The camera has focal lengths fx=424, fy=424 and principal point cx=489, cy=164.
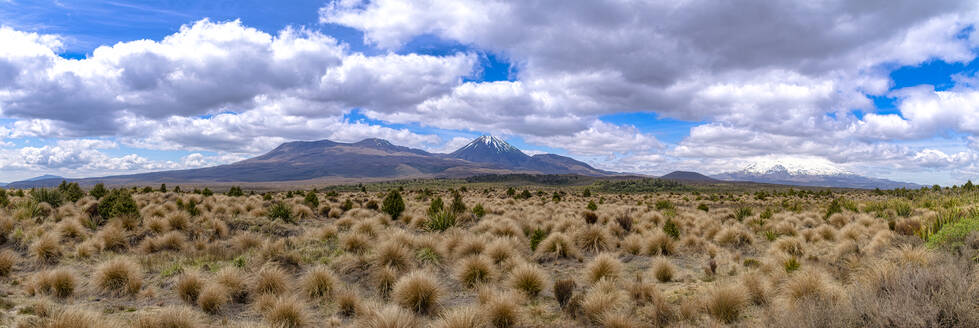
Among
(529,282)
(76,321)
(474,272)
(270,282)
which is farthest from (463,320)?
(76,321)

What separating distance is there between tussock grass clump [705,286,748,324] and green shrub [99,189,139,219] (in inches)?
704

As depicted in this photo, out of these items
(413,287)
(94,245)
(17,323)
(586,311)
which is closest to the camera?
(17,323)

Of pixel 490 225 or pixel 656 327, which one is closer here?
pixel 656 327

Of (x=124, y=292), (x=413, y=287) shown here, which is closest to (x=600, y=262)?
(x=413, y=287)

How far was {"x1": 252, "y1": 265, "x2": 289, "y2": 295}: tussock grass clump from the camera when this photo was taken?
303 inches

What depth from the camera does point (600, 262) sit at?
8891 millimetres

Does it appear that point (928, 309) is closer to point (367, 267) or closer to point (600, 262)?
point (600, 262)

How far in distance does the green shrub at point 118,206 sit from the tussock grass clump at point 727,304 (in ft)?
58.7

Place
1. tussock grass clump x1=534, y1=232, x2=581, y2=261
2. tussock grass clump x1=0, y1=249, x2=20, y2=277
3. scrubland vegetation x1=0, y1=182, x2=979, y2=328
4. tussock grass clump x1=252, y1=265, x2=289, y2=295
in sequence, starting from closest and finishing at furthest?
scrubland vegetation x1=0, y1=182, x2=979, y2=328
tussock grass clump x1=252, y1=265, x2=289, y2=295
tussock grass clump x1=0, y1=249, x2=20, y2=277
tussock grass clump x1=534, y1=232, x2=581, y2=261

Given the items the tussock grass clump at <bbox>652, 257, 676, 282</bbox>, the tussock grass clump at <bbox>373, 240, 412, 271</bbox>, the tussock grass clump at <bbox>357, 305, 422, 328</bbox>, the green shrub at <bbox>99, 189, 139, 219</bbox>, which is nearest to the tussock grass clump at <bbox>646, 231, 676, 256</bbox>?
the tussock grass clump at <bbox>652, 257, 676, 282</bbox>

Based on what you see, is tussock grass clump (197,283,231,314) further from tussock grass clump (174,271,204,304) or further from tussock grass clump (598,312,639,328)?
tussock grass clump (598,312,639,328)

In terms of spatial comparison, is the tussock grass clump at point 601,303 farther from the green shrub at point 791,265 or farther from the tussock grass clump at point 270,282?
the tussock grass clump at point 270,282

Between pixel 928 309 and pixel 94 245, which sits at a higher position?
pixel 928 309

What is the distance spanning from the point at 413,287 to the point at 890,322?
6.04 meters
